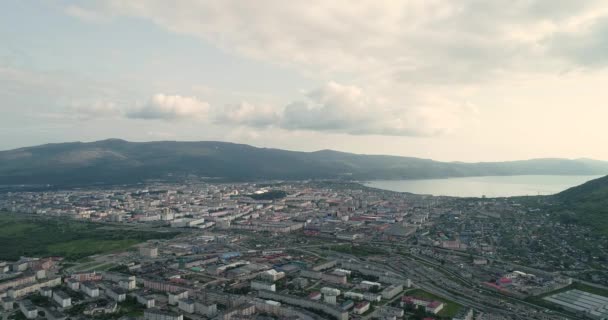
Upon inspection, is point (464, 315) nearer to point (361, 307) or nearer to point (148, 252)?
point (361, 307)

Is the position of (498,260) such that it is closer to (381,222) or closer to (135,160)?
(381,222)

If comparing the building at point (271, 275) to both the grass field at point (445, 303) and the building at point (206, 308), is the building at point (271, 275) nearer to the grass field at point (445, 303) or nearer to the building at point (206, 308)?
the building at point (206, 308)

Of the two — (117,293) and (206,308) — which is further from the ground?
(117,293)

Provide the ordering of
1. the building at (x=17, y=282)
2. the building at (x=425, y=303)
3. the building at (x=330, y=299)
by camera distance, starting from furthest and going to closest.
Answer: the building at (x=17, y=282) → the building at (x=330, y=299) → the building at (x=425, y=303)

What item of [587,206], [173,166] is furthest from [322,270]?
[173,166]

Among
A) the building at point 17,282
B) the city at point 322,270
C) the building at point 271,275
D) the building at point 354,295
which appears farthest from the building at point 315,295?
the building at point 17,282

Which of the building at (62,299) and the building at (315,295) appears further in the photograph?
the building at (315,295)

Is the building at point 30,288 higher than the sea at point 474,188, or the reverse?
the sea at point 474,188
